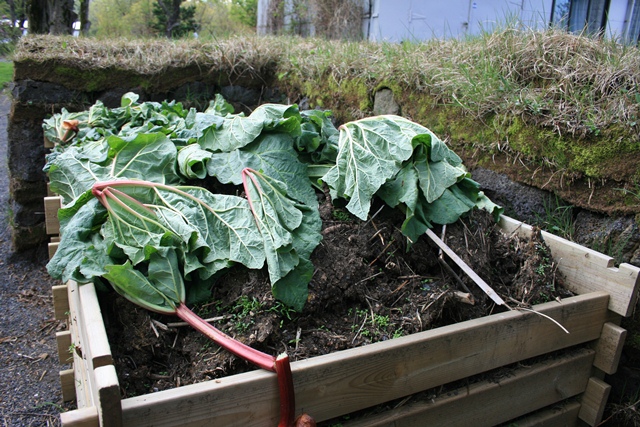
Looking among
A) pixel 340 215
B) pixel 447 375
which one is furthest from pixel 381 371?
pixel 340 215

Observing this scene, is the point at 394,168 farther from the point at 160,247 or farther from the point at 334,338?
the point at 160,247

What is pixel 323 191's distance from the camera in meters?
2.60

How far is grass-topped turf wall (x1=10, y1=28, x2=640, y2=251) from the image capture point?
8.27 ft

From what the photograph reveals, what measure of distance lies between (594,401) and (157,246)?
6.82ft

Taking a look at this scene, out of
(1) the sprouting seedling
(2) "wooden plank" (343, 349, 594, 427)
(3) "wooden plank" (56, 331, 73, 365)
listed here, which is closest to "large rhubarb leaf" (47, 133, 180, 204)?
(1) the sprouting seedling

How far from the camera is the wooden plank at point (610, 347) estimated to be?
225cm

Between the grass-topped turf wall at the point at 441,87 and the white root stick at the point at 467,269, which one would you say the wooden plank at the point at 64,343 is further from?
the grass-topped turf wall at the point at 441,87

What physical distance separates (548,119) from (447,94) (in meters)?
0.70

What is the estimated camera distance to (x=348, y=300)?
2.12 m

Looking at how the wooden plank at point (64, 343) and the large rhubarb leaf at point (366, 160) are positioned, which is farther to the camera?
the wooden plank at point (64, 343)

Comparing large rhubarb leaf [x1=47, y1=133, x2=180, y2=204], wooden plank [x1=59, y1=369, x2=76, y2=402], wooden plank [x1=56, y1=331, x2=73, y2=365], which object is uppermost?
large rhubarb leaf [x1=47, y1=133, x2=180, y2=204]

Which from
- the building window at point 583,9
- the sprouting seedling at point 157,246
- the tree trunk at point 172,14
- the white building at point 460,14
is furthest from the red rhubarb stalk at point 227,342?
the tree trunk at point 172,14

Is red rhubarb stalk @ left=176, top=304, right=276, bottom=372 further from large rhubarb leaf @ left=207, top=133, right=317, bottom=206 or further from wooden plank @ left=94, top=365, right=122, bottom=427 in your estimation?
large rhubarb leaf @ left=207, top=133, right=317, bottom=206

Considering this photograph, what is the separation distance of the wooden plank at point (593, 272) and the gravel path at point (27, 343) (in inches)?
115
